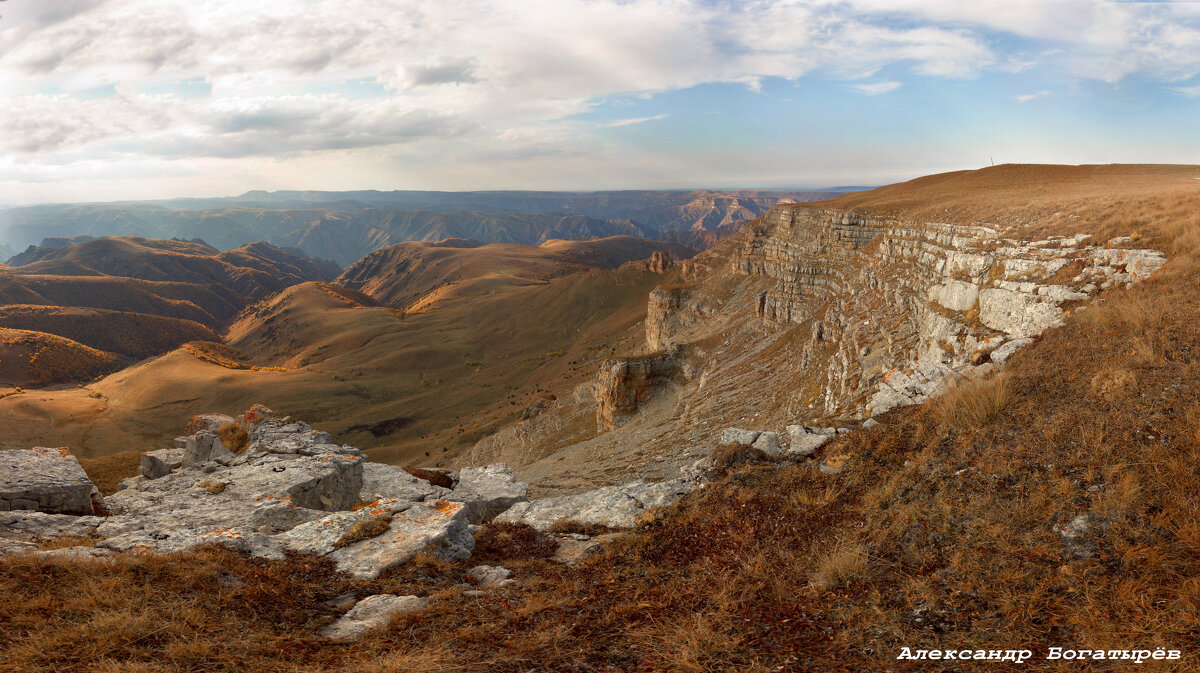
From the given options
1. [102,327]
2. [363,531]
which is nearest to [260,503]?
[363,531]

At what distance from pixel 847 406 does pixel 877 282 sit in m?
13.2

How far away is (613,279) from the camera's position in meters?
140

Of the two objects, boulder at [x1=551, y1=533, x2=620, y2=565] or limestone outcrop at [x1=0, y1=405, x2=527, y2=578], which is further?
boulder at [x1=551, y1=533, x2=620, y2=565]

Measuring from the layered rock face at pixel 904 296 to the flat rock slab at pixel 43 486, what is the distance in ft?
64.1

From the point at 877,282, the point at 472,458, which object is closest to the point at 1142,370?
the point at 877,282

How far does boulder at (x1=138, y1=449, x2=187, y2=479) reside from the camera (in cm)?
1677

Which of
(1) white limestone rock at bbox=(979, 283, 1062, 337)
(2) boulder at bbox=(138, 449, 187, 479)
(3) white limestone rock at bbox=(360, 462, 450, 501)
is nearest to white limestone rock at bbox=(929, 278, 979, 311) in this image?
(1) white limestone rock at bbox=(979, 283, 1062, 337)

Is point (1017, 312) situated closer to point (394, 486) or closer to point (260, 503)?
point (394, 486)

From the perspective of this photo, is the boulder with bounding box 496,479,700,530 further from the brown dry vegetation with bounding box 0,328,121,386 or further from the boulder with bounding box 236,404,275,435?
the brown dry vegetation with bounding box 0,328,121,386

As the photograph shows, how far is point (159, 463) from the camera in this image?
17.0m

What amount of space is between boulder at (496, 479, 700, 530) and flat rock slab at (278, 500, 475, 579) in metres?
2.32

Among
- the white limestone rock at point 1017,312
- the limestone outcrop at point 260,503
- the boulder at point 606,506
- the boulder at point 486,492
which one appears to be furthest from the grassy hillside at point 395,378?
the white limestone rock at point 1017,312

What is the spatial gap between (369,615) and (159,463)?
15682 mm

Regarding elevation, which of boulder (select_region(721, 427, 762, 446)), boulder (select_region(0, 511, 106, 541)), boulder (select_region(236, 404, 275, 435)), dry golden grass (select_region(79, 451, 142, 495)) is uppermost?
boulder (select_region(721, 427, 762, 446))
